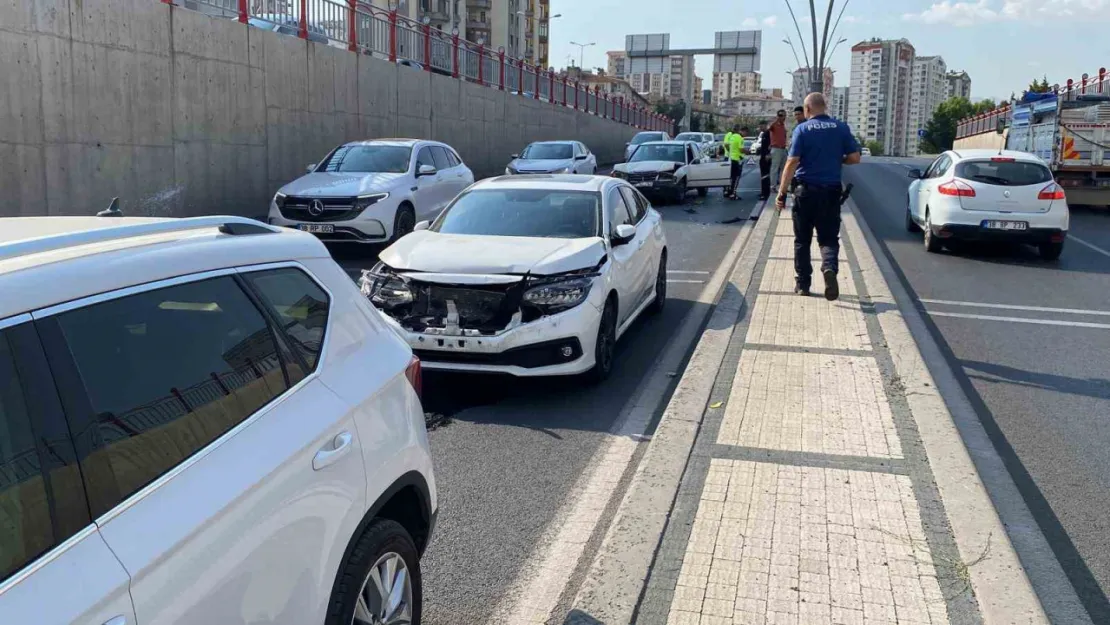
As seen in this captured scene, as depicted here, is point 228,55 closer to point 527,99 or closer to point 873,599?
point 873,599

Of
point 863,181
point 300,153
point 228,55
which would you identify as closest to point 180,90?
point 228,55

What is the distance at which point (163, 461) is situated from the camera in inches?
88.0

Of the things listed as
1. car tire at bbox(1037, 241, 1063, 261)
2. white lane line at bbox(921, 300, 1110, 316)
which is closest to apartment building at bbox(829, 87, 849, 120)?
car tire at bbox(1037, 241, 1063, 261)

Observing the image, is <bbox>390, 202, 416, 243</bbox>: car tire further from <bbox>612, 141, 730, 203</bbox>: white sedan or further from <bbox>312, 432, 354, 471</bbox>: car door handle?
<bbox>312, 432, 354, 471</bbox>: car door handle

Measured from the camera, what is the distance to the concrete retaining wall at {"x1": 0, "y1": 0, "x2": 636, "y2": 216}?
1278 cm

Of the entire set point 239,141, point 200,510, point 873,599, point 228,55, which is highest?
point 228,55

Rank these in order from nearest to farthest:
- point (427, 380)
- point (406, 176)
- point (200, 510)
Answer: point (200, 510)
point (427, 380)
point (406, 176)

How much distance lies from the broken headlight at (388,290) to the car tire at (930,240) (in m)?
10.4

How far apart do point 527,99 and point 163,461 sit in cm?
3603

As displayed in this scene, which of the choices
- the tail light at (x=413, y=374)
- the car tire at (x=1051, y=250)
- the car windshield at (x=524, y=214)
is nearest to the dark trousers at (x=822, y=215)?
the car windshield at (x=524, y=214)

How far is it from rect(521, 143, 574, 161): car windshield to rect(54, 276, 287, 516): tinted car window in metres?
23.2

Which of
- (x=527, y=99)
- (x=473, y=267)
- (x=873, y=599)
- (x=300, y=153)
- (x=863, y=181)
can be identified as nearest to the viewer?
(x=873, y=599)

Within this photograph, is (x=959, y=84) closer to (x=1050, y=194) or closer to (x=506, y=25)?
(x=506, y=25)

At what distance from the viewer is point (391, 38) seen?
24.9 metres
